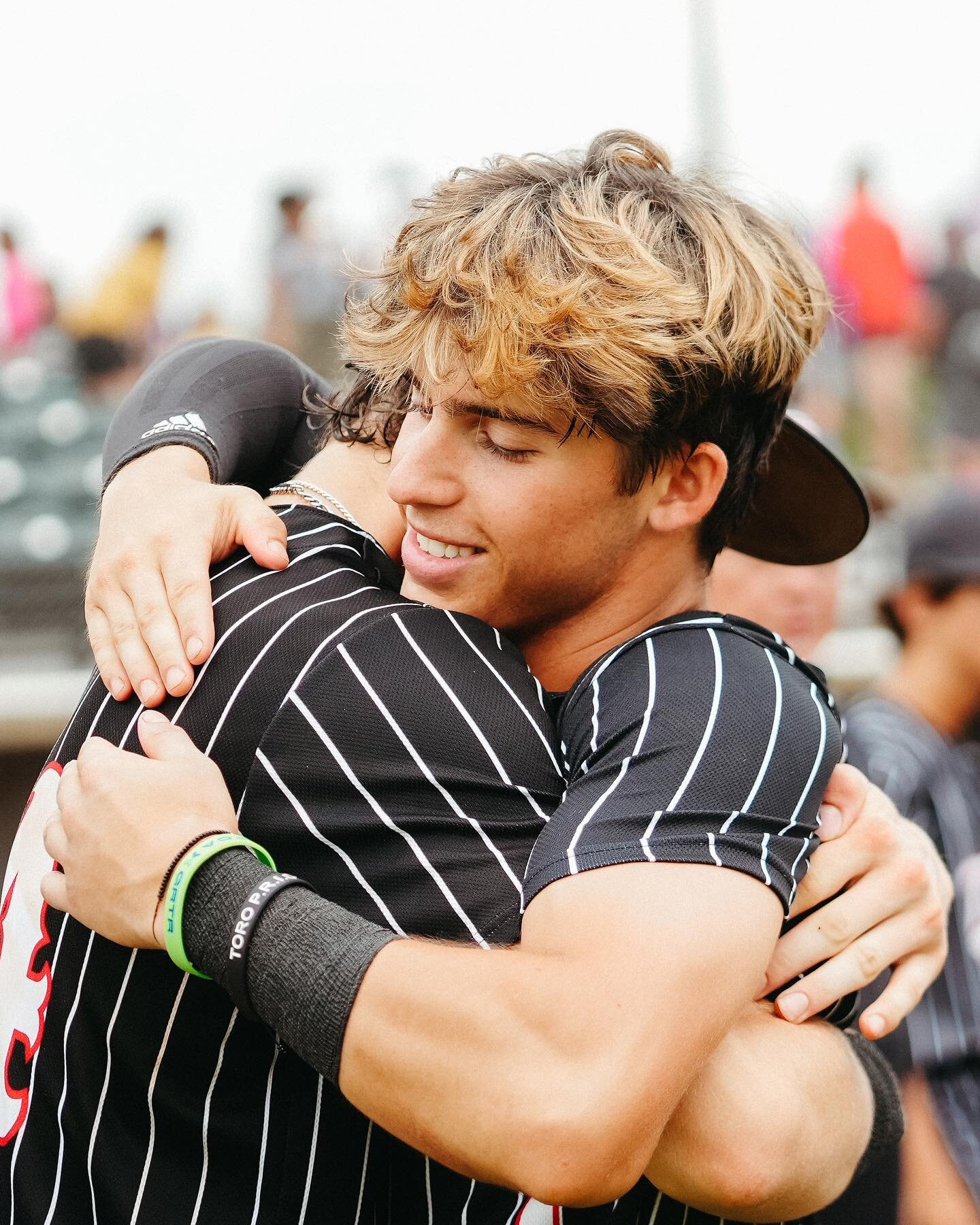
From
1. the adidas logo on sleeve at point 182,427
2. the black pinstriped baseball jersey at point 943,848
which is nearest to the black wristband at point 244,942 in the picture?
the adidas logo on sleeve at point 182,427

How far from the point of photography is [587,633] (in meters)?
1.99

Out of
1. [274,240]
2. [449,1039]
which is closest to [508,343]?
[449,1039]

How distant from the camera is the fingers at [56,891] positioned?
1555mm

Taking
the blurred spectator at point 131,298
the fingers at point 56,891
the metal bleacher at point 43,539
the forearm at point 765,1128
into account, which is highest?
the fingers at point 56,891

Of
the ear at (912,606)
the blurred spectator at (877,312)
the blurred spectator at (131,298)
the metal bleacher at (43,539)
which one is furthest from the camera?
the blurred spectator at (131,298)

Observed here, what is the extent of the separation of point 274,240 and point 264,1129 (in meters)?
9.29

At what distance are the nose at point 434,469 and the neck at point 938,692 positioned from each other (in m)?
2.06

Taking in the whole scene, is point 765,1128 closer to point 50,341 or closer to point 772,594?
point 772,594

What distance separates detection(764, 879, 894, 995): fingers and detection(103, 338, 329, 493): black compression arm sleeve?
1055 mm

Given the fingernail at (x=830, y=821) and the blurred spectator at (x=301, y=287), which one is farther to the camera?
the blurred spectator at (x=301, y=287)

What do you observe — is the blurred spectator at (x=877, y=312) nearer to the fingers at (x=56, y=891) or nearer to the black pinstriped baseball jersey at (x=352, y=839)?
the black pinstriped baseball jersey at (x=352, y=839)

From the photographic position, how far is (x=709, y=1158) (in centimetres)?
156

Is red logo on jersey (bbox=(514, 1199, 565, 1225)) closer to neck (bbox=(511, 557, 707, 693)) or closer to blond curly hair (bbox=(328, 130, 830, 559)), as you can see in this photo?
neck (bbox=(511, 557, 707, 693))

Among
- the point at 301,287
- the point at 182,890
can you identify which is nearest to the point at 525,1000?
the point at 182,890
